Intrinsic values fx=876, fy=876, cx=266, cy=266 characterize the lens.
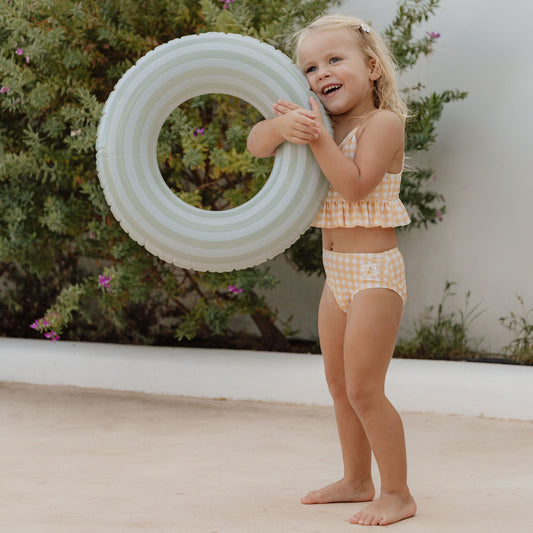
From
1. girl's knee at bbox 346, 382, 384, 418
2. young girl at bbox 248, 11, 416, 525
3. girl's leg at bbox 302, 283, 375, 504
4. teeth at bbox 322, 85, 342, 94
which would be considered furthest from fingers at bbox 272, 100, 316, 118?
girl's knee at bbox 346, 382, 384, 418

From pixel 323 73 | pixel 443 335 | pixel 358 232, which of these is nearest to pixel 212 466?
pixel 358 232

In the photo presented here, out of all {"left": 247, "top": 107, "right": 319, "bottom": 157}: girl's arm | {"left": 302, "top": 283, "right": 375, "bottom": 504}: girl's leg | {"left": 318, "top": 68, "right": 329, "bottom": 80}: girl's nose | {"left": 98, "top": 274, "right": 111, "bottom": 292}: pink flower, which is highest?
{"left": 318, "top": 68, "right": 329, "bottom": 80}: girl's nose

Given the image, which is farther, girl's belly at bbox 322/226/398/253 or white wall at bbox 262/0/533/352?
white wall at bbox 262/0/533/352

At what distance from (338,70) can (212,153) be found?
1.69 metres

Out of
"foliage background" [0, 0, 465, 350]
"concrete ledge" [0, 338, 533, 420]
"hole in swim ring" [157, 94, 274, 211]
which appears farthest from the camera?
"foliage background" [0, 0, 465, 350]

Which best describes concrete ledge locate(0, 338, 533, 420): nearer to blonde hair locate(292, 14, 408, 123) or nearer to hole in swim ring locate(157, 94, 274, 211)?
hole in swim ring locate(157, 94, 274, 211)

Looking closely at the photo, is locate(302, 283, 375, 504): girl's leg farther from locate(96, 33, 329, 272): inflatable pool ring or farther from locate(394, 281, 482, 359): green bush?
locate(394, 281, 482, 359): green bush

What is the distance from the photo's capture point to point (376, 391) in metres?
2.32

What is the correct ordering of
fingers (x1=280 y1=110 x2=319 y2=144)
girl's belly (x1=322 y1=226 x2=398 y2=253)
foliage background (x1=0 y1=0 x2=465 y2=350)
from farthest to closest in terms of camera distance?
foliage background (x1=0 y1=0 x2=465 y2=350) → girl's belly (x1=322 y1=226 x2=398 y2=253) → fingers (x1=280 y1=110 x2=319 y2=144)

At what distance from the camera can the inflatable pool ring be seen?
240 centimetres

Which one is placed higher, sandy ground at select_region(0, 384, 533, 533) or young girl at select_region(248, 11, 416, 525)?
young girl at select_region(248, 11, 416, 525)

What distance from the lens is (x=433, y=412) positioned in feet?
12.5

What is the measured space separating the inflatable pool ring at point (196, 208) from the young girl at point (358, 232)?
0.08 metres

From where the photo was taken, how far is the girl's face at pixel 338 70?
2402mm
